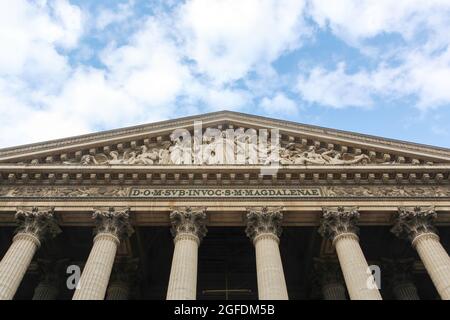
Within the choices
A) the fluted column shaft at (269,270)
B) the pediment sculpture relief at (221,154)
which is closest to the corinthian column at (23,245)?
the pediment sculpture relief at (221,154)

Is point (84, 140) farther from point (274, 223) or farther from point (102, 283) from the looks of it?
point (274, 223)

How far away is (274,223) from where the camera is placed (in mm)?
20391

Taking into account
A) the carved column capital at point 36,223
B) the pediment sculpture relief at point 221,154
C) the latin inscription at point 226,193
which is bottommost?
the carved column capital at point 36,223

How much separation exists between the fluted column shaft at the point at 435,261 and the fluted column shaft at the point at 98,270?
11.4 metres

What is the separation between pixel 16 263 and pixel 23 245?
920 millimetres

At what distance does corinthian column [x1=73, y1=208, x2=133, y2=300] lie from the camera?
17.4m

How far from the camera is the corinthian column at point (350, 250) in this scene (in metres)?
17.5

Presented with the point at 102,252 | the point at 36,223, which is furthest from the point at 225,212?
the point at 36,223

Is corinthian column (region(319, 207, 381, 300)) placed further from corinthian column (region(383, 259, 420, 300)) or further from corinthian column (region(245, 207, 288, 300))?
corinthian column (region(383, 259, 420, 300))

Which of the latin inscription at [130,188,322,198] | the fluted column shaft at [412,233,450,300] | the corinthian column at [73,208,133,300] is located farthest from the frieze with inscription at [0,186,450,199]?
the fluted column shaft at [412,233,450,300]

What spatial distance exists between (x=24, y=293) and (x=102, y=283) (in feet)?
26.6

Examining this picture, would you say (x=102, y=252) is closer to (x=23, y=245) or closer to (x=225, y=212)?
(x=23, y=245)

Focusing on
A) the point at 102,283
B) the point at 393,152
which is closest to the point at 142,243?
the point at 102,283

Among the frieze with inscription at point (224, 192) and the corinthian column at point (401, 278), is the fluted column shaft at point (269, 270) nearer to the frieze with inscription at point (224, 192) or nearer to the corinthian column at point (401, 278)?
the frieze with inscription at point (224, 192)
